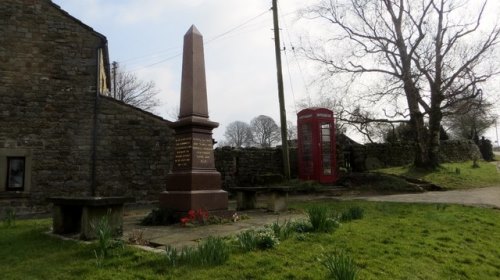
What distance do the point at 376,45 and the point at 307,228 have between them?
642 inches

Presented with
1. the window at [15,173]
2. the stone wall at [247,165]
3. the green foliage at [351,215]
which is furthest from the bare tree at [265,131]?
the green foliage at [351,215]

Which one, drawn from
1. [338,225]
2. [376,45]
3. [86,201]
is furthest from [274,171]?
[86,201]

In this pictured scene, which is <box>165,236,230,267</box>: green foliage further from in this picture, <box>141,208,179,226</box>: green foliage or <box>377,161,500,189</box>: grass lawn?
<box>377,161,500,189</box>: grass lawn

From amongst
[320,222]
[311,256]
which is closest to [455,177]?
[320,222]

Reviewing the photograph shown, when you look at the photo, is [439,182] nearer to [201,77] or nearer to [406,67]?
[406,67]

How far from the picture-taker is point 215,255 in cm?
446

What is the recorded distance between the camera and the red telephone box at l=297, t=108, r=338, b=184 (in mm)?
17344

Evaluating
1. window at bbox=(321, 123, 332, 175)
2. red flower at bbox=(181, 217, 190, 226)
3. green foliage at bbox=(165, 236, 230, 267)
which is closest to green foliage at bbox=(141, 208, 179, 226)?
red flower at bbox=(181, 217, 190, 226)

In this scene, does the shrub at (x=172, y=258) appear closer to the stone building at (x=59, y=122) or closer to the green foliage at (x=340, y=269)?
the green foliage at (x=340, y=269)

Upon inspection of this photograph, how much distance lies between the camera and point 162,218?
7.57m

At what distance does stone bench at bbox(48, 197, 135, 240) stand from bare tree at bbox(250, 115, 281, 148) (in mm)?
45199

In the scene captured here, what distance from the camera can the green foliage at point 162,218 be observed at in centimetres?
751

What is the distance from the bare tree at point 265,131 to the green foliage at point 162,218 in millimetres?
43899

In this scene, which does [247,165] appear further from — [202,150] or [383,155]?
[202,150]
